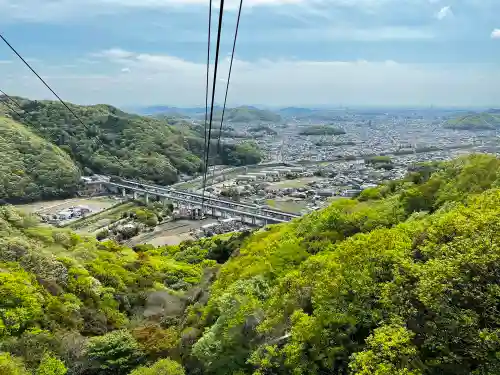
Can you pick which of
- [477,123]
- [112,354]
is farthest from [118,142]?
[477,123]

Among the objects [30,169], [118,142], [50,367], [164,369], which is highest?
[118,142]

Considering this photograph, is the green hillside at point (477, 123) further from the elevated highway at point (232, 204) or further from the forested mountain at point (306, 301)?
the forested mountain at point (306, 301)

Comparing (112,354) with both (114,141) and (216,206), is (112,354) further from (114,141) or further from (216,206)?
(114,141)

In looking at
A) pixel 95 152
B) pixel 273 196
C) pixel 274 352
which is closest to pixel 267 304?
pixel 274 352

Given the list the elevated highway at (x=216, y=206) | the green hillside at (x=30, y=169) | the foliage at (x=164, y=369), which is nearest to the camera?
the foliage at (x=164, y=369)

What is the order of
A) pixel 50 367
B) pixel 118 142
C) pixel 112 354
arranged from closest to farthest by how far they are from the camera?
1. pixel 50 367
2. pixel 112 354
3. pixel 118 142

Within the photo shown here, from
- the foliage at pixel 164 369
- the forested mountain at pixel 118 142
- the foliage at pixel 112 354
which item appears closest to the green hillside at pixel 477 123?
the forested mountain at pixel 118 142
